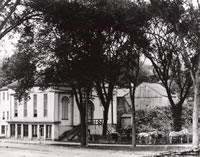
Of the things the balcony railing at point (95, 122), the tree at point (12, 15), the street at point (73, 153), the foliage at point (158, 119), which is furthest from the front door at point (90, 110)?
the tree at point (12, 15)

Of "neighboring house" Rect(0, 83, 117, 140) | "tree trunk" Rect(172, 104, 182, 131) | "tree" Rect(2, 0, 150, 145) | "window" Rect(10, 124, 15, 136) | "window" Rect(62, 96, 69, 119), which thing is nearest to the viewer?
"tree" Rect(2, 0, 150, 145)

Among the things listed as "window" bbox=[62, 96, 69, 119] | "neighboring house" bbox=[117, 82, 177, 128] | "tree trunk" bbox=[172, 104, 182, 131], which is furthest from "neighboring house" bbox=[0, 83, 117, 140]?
"neighboring house" bbox=[117, 82, 177, 128]

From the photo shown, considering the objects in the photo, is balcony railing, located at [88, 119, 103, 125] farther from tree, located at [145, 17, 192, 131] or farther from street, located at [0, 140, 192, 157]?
street, located at [0, 140, 192, 157]

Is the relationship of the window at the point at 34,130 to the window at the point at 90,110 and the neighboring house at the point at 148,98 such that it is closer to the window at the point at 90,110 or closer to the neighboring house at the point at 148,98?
the window at the point at 90,110

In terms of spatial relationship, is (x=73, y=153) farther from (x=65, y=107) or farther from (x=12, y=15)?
(x=65, y=107)

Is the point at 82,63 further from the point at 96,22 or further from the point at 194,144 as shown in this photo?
the point at 194,144

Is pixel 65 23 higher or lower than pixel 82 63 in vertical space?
higher

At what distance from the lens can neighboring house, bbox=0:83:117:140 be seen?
56562 millimetres

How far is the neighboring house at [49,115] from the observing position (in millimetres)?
56562

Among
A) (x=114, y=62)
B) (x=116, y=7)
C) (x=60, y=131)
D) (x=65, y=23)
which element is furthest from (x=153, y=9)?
(x=60, y=131)

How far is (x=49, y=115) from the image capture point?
187 feet

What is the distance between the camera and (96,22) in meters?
34.1

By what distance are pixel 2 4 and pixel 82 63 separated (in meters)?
13.9

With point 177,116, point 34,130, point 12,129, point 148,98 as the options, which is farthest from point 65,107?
point 148,98
